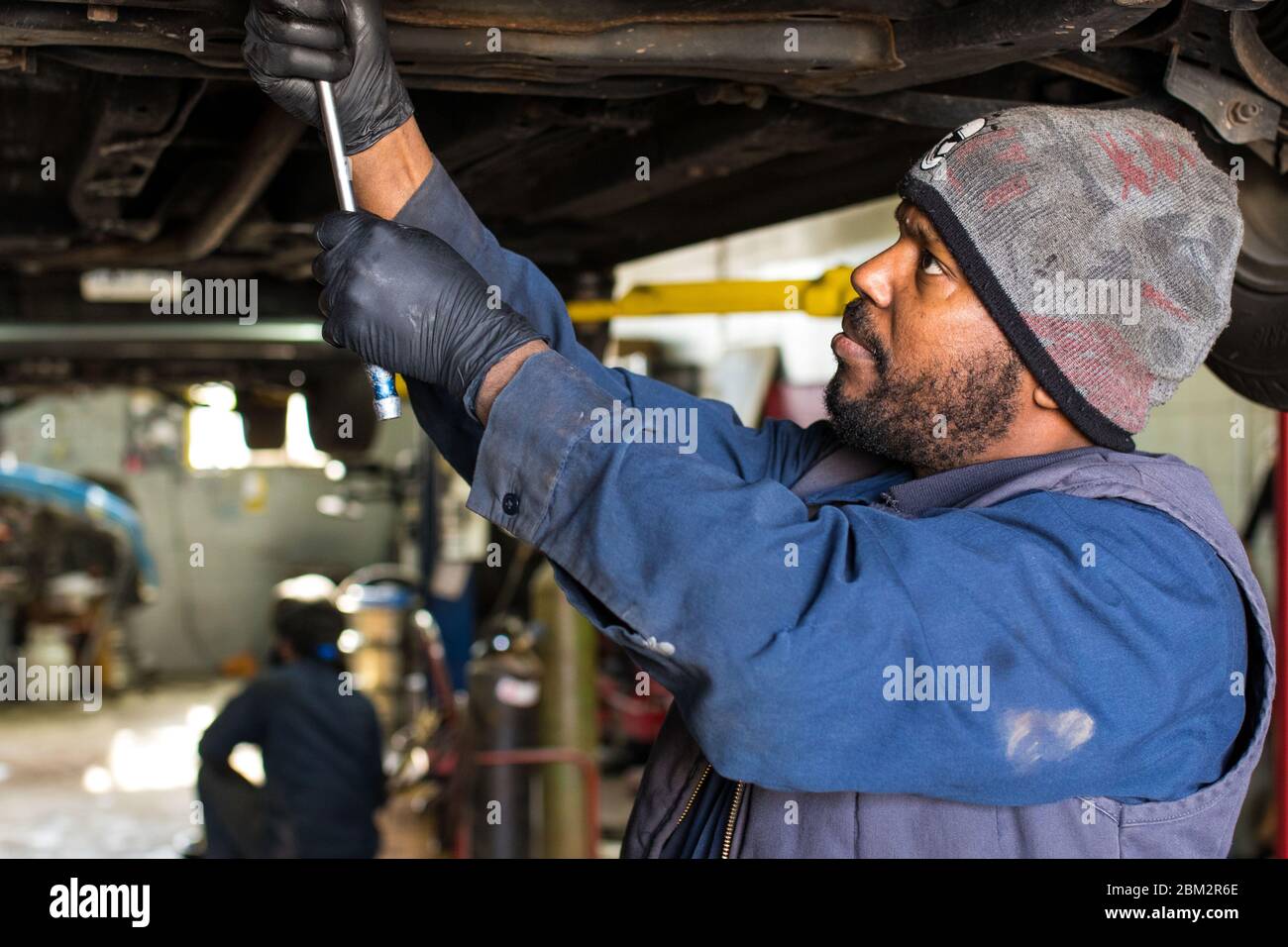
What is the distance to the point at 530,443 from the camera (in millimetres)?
954

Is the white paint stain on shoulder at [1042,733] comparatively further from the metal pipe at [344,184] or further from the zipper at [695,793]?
the metal pipe at [344,184]

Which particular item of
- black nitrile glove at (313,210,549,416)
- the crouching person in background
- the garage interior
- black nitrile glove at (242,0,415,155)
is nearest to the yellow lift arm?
the garage interior

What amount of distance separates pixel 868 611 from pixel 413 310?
1.42 feet

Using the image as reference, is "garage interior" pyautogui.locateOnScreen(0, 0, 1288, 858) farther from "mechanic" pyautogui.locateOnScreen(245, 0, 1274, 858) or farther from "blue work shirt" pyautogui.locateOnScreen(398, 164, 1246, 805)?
"blue work shirt" pyautogui.locateOnScreen(398, 164, 1246, 805)

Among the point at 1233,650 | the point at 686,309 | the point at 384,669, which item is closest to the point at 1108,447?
the point at 1233,650

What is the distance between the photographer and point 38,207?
2420mm

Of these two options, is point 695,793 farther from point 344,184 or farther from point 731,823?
point 344,184

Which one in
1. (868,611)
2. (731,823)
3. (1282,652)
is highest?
(868,611)

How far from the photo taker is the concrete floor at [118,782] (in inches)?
247

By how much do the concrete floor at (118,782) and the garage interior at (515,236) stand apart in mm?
35

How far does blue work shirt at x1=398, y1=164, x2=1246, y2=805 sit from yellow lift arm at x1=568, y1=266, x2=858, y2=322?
104 cm

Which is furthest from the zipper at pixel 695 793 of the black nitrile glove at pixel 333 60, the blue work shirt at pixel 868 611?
the black nitrile glove at pixel 333 60

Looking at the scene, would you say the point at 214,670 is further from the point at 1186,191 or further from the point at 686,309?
the point at 1186,191

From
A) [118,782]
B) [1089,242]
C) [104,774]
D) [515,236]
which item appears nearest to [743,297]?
[515,236]
